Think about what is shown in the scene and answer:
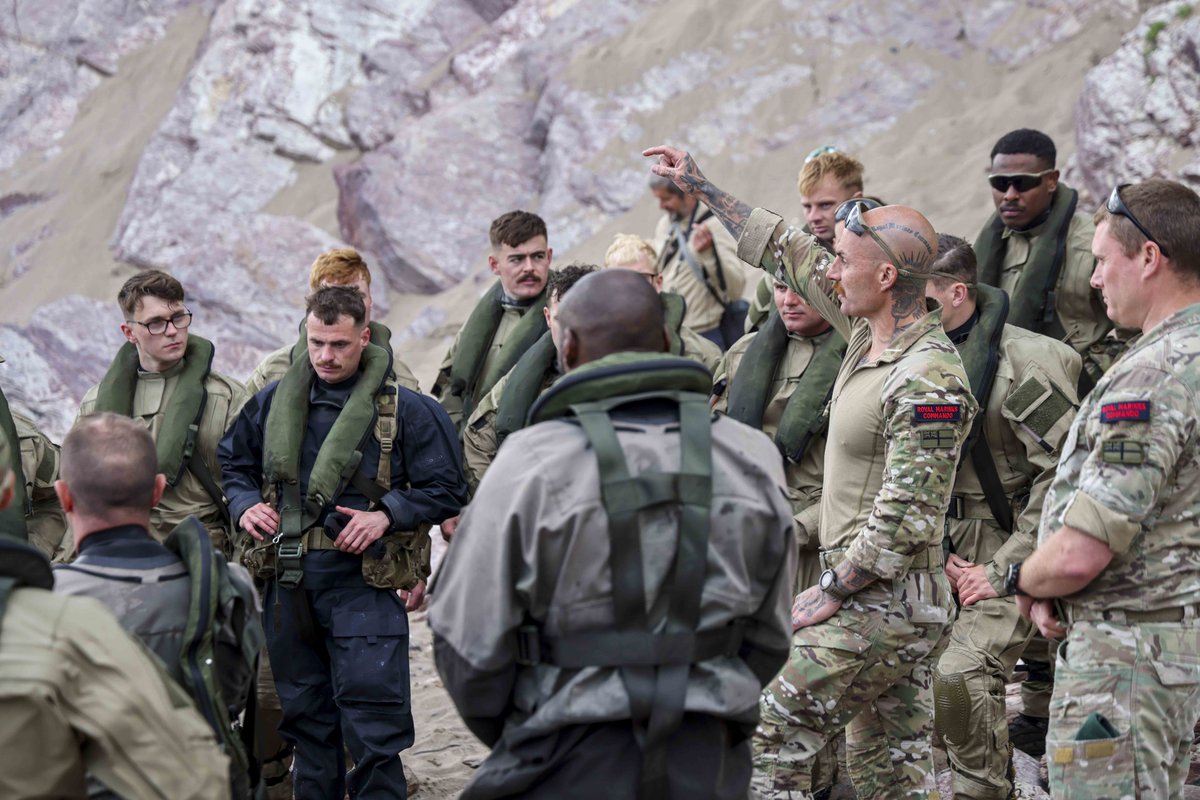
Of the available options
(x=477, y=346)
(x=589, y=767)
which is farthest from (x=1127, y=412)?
(x=477, y=346)

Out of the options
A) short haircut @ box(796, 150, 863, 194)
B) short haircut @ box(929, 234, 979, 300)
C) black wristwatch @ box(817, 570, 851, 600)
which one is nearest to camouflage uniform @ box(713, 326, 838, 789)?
short haircut @ box(929, 234, 979, 300)

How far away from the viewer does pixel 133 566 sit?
3.08m

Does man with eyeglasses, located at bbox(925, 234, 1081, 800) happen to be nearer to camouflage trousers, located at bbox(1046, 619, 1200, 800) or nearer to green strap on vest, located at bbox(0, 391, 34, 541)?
camouflage trousers, located at bbox(1046, 619, 1200, 800)

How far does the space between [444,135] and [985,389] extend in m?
13.5

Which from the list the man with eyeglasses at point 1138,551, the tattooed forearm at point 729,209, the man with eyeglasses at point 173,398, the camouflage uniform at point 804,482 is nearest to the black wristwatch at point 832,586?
the man with eyeglasses at point 1138,551

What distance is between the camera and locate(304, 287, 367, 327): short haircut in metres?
5.03

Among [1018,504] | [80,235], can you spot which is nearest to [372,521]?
[1018,504]

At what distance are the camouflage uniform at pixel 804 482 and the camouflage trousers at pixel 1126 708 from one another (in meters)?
1.92

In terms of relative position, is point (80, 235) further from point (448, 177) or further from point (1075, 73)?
point (1075, 73)

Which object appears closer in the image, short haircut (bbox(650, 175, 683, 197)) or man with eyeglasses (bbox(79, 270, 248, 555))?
man with eyeglasses (bbox(79, 270, 248, 555))

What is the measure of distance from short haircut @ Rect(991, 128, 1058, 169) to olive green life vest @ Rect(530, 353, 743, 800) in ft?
12.0

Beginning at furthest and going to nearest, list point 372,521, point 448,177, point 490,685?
point 448,177 → point 372,521 → point 490,685

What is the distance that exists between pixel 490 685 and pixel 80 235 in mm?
17820

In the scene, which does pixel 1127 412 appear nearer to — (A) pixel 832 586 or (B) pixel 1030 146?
(A) pixel 832 586
